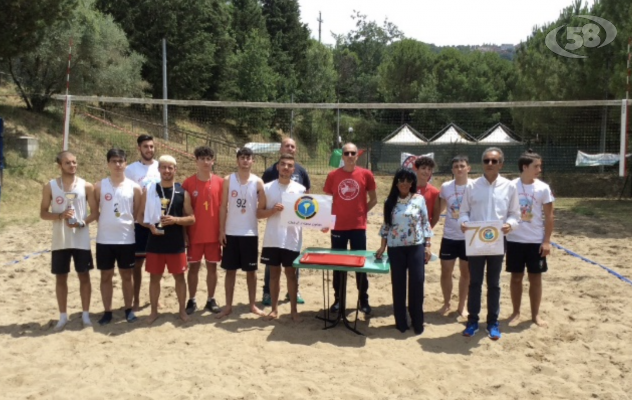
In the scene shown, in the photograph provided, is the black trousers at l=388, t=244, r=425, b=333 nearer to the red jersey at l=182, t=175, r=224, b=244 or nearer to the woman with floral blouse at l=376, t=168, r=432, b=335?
the woman with floral blouse at l=376, t=168, r=432, b=335

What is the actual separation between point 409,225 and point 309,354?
1.39m

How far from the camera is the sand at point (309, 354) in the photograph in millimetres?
3881

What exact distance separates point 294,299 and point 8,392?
8.09 feet

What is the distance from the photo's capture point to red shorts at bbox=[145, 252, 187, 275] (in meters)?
5.07

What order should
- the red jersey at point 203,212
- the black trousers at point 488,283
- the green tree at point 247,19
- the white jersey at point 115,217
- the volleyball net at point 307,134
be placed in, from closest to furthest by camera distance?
the black trousers at point 488,283 < the white jersey at point 115,217 < the red jersey at point 203,212 < the volleyball net at point 307,134 < the green tree at point 247,19

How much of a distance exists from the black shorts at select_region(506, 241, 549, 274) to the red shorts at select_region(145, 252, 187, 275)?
10.0ft

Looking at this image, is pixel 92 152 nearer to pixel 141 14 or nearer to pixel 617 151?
pixel 141 14

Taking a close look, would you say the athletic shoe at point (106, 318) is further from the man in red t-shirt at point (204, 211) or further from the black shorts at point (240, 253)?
the black shorts at point (240, 253)

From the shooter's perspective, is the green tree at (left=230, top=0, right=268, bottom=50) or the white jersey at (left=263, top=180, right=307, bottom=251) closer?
the white jersey at (left=263, top=180, right=307, bottom=251)

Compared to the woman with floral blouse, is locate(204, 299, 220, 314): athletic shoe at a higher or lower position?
lower

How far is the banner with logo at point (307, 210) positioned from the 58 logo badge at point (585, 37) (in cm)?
1532

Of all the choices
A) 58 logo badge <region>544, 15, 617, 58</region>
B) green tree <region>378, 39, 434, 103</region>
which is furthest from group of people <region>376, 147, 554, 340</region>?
green tree <region>378, 39, 434, 103</region>

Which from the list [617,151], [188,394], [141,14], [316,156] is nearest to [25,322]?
[188,394]

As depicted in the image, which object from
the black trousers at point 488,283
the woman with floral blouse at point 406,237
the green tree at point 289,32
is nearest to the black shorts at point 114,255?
the woman with floral blouse at point 406,237
